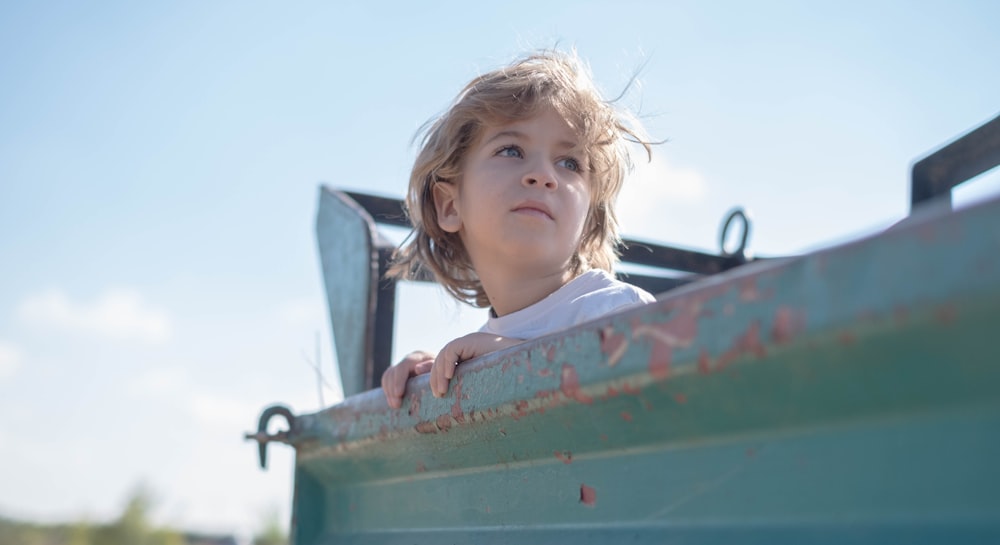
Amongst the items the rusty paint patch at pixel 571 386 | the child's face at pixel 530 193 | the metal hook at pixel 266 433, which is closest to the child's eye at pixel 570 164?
the child's face at pixel 530 193

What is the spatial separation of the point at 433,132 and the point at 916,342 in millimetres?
1654

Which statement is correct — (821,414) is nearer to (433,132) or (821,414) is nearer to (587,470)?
(587,470)

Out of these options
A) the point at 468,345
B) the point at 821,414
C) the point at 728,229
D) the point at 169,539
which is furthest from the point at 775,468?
the point at 169,539

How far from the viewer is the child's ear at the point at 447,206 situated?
2139mm

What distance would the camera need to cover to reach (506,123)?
6.36 feet

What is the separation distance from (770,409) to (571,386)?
0.27 meters

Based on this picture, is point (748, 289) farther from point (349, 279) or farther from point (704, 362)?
point (349, 279)

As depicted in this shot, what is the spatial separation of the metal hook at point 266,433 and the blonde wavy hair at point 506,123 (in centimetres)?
46

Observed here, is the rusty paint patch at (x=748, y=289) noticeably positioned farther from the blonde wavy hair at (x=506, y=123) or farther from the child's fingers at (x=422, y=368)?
the blonde wavy hair at (x=506, y=123)

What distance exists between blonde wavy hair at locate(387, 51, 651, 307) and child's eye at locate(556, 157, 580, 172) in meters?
0.04

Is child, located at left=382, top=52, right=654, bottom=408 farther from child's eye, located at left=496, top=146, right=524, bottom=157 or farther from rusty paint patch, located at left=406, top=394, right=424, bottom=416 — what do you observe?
rusty paint patch, located at left=406, top=394, right=424, bottom=416

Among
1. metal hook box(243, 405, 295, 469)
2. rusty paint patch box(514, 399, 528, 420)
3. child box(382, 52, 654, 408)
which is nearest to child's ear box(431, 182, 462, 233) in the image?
child box(382, 52, 654, 408)

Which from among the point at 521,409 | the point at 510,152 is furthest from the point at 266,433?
the point at 521,409

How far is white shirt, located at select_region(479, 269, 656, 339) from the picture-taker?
1.62 m
